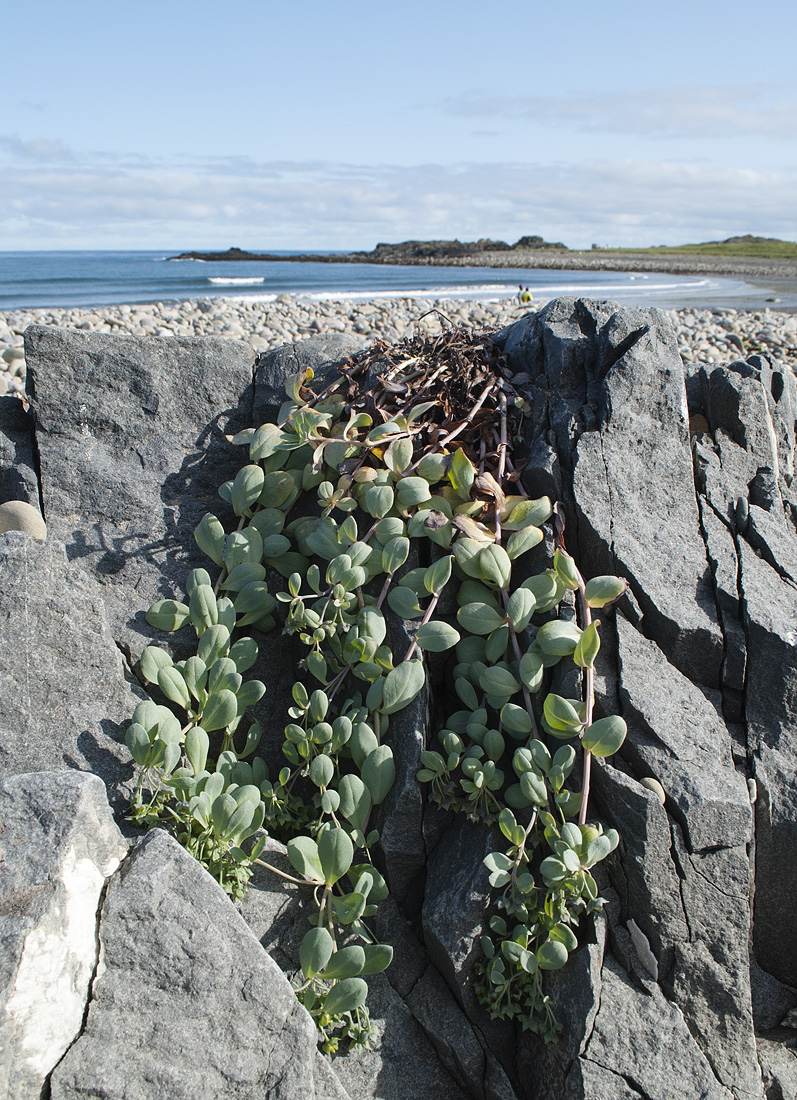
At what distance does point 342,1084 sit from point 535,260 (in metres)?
76.8

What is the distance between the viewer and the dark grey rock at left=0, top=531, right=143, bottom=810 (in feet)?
7.24

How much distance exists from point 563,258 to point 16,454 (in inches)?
3133

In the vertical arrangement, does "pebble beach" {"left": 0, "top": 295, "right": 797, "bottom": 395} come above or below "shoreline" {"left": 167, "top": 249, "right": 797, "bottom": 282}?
below

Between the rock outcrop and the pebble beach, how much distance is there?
663cm

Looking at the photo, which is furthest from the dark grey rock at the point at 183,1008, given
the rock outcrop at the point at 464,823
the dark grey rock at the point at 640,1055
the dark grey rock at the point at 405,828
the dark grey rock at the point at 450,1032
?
the dark grey rock at the point at 640,1055

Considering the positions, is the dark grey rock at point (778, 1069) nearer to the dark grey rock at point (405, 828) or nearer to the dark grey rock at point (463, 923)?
the dark grey rock at point (463, 923)

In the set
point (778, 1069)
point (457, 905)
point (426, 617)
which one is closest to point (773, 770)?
point (778, 1069)

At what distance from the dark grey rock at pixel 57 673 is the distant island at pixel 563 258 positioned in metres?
49.6

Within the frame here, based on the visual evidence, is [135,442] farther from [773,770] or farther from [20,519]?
[773,770]

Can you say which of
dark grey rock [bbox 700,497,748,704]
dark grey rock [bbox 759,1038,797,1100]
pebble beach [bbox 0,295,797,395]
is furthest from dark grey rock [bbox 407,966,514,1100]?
pebble beach [bbox 0,295,797,395]

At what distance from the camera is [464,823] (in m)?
2.20

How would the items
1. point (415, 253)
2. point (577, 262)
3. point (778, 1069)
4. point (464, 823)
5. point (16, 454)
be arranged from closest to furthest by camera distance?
point (778, 1069) < point (464, 823) < point (16, 454) < point (577, 262) < point (415, 253)

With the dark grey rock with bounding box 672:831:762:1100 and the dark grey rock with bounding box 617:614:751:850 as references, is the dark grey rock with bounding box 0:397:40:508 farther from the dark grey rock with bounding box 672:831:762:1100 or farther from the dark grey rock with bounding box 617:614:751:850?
the dark grey rock with bounding box 672:831:762:1100

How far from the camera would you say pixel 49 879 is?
170cm
